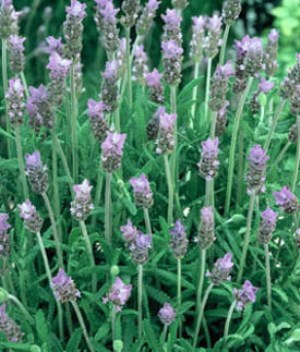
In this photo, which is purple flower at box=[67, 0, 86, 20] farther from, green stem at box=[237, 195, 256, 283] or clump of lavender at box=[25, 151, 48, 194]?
green stem at box=[237, 195, 256, 283]

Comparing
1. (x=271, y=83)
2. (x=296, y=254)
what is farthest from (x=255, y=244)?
(x=271, y=83)

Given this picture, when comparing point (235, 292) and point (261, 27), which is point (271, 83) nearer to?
A: point (235, 292)

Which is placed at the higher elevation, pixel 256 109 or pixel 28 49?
pixel 256 109

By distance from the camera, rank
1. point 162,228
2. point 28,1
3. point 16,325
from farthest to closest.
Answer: point 28,1 → point 162,228 → point 16,325

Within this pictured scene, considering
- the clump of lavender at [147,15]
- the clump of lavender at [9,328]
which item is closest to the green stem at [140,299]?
the clump of lavender at [9,328]

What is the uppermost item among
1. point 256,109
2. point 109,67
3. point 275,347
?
point 109,67

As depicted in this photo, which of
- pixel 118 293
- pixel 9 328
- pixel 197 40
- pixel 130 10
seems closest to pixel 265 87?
pixel 197 40

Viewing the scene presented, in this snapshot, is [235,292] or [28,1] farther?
[28,1]
